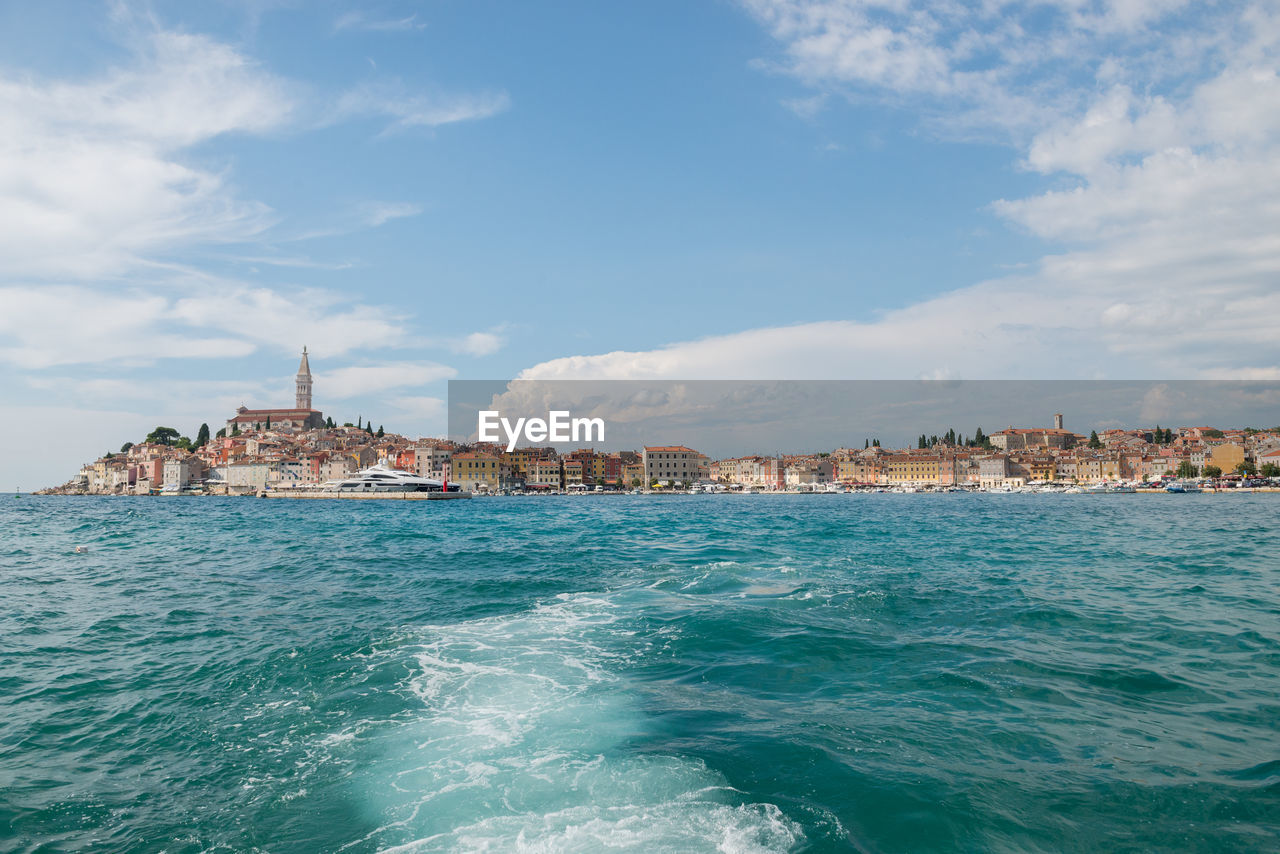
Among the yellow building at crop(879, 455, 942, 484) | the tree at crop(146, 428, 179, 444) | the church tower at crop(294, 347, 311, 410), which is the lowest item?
the yellow building at crop(879, 455, 942, 484)

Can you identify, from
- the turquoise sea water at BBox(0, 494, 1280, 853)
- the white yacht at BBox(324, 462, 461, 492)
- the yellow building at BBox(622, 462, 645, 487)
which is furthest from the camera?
the yellow building at BBox(622, 462, 645, 487)

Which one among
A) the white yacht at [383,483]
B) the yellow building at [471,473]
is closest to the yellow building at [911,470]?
the yellow building at [471,473]

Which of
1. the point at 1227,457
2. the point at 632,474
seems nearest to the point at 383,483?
the point at 632,474

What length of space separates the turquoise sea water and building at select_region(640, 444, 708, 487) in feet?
338

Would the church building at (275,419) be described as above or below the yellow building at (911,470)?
above

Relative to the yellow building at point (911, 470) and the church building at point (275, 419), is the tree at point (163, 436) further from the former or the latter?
the yellow building at point (911, 470)

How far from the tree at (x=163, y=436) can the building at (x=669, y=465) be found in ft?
279

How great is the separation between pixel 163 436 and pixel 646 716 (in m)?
146

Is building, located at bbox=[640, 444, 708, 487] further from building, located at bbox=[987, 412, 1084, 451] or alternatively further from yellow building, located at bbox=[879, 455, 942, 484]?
building, located at bbox=[987, 412, 1084, 451]

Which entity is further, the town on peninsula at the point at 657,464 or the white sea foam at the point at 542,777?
the town on peninsula at the point at 657,464

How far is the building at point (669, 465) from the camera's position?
115625 millimetres

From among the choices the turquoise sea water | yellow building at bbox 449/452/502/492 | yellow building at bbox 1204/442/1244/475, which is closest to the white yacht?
yellow building at bbox 449/452/502/492

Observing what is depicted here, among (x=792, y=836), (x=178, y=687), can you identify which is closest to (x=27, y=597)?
(x=178, y=687)

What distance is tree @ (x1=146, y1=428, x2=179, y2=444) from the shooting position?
4828 inches
